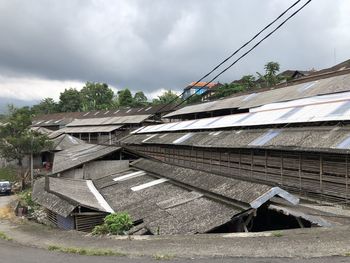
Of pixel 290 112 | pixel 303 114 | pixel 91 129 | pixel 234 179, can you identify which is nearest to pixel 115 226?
pixel 234 179

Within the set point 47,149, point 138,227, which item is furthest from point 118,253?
point 47,149

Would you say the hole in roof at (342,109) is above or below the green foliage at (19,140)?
above

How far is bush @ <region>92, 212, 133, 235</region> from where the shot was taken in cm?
1232

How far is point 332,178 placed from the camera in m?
15.7

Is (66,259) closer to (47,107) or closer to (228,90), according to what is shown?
(228,90)

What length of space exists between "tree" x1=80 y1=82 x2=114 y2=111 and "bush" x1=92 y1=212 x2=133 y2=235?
105189 mm

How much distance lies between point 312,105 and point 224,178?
31.6ft

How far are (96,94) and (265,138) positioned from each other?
103802 mm

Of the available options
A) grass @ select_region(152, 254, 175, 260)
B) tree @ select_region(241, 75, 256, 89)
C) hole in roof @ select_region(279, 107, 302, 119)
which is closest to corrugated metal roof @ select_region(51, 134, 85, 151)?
hole in roof @ select_region(279, 107, 302, 119)

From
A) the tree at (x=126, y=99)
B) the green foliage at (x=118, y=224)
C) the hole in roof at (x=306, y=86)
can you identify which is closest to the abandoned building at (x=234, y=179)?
the hole in roof at (x=306, y=86)

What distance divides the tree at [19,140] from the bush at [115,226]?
101 feet

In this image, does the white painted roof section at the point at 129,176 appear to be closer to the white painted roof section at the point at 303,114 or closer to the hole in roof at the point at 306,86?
the white painted roof section at the point at 303,114

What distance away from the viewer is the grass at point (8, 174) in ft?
154

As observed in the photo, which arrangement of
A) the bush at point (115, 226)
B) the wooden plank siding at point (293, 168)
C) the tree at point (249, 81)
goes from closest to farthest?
the bush at point (115, 226) < the wooden plank siding at point (293, 168) < the tree at point (249, 81)
